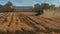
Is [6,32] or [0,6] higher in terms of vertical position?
[6,32]

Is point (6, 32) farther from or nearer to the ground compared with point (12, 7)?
farther from the ground

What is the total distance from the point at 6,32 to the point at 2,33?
0.24 meters

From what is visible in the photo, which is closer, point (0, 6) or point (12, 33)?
point (12, 33)

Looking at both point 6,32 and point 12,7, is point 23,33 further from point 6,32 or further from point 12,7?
point 12,7

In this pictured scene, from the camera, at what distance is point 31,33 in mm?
10398

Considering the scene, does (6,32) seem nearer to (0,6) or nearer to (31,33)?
(31,33)

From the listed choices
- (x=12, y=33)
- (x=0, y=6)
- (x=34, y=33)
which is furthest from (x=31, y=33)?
(x=0, y=6)

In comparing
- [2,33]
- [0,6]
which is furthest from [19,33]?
[0,6]

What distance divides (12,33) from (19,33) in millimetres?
350

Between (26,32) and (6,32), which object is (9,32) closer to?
(6,32)

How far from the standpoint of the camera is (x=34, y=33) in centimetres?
1029

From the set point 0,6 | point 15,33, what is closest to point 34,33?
point 15,33

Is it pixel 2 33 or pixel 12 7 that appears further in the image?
pixel 12 7

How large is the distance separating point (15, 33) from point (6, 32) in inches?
19.1
